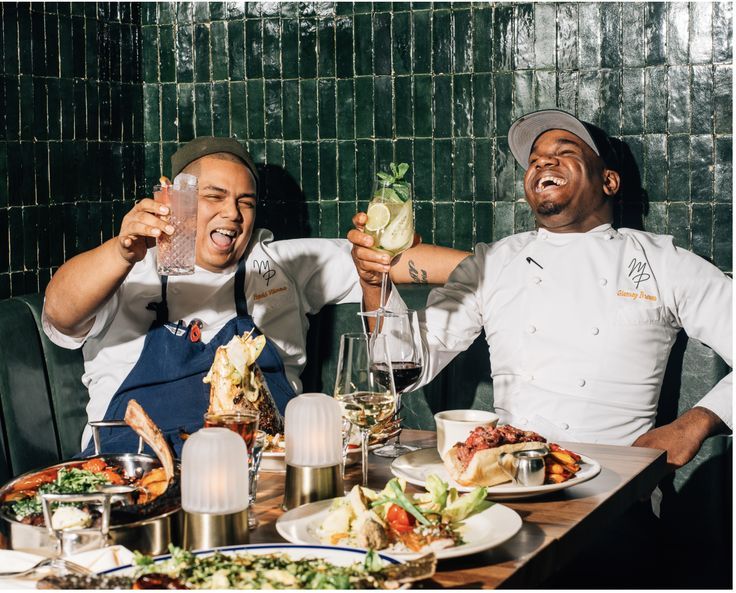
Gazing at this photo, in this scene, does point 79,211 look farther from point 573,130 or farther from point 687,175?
point 687,175

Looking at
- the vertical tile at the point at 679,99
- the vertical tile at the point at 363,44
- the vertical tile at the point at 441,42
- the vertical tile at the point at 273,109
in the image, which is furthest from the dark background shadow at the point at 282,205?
the vertical tile at the point at 679,99

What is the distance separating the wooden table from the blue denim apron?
790mm

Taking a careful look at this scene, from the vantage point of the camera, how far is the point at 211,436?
58.2 inches

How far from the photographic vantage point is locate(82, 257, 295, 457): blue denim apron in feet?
9.05

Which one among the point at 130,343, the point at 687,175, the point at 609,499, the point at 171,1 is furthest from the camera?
the point at 171,1

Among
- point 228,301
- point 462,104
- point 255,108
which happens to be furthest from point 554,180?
point 255,108

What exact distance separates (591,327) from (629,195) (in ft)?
2.10

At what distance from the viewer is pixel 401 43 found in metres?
3.58

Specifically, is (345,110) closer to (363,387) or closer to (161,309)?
(161,309)

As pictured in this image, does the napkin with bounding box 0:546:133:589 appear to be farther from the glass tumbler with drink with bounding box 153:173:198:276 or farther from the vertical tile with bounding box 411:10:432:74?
the vertical tile with bounding box 411:10:432:74

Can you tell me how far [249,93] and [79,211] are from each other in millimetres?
809

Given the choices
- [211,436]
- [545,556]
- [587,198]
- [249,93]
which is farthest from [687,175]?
[211,436]

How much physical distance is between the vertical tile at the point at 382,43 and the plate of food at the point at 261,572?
257 cm

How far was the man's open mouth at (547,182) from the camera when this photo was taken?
118 inches
